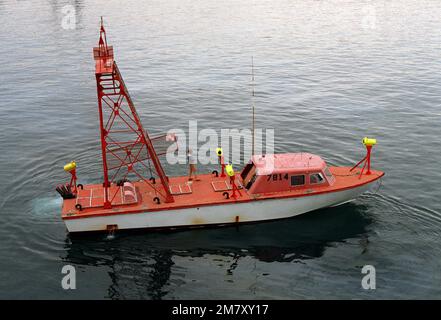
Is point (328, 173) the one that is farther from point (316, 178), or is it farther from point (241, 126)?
point (241, 126)

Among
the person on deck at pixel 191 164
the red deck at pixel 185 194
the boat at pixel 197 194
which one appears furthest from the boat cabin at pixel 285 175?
the person on deck at pixel 191 164

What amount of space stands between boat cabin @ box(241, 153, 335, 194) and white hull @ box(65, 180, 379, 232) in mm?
670

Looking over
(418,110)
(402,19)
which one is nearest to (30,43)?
(418,110)

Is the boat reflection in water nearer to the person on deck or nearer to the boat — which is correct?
the boat

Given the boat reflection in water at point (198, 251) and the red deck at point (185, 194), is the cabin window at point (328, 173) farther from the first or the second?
the boat reflection in water at point (198, 251)

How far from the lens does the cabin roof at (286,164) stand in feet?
86.2

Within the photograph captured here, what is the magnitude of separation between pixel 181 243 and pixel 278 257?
16.9ft

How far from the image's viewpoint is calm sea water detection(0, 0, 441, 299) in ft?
75.7

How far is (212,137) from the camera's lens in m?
40.6

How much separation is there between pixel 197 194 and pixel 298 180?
5.63 meters

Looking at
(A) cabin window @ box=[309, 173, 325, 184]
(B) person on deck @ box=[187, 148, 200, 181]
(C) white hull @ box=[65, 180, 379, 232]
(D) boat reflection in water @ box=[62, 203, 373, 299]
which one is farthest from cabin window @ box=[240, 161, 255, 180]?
(A) cabin window @ box=[309, 173, 325, 184]
